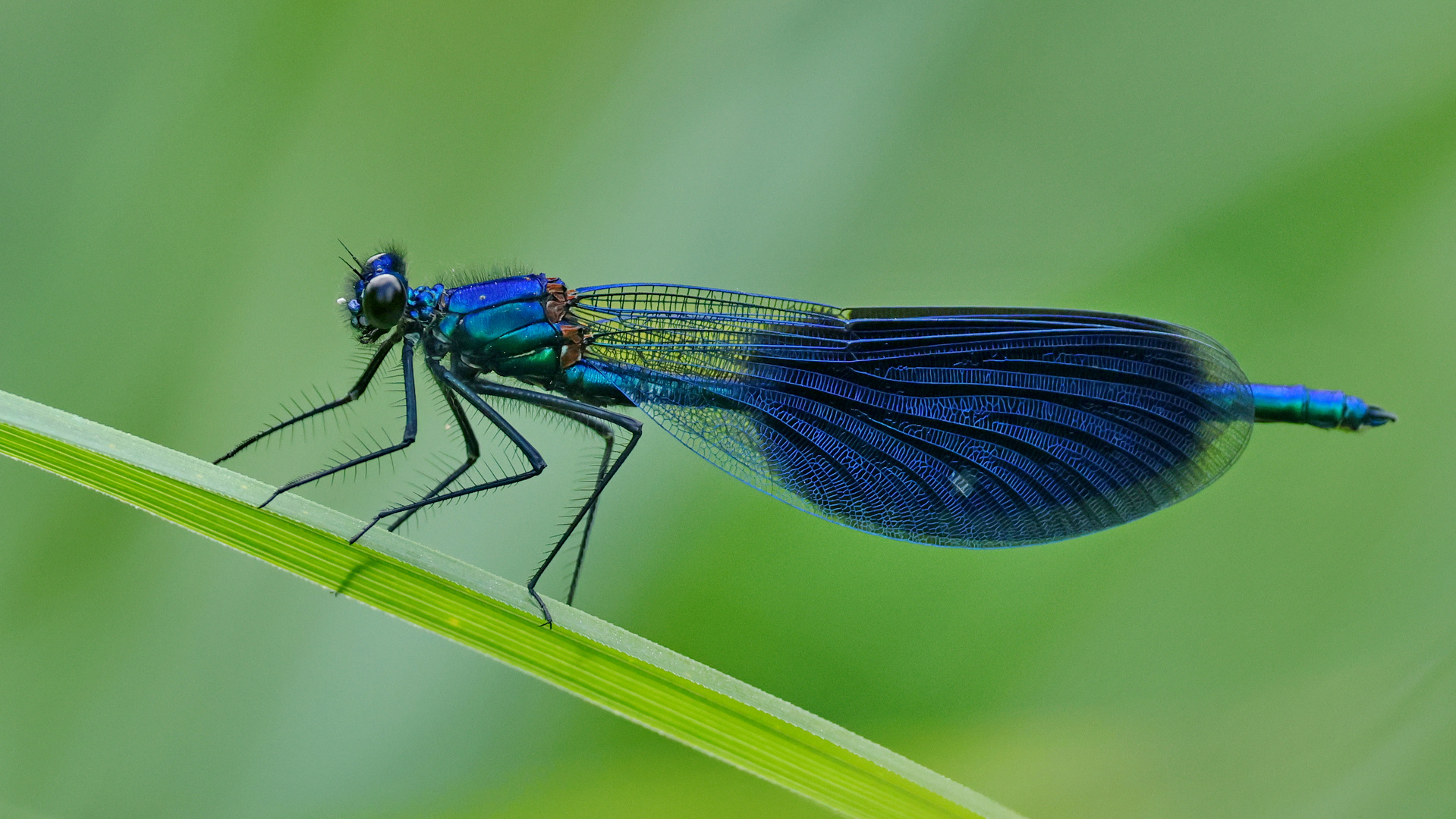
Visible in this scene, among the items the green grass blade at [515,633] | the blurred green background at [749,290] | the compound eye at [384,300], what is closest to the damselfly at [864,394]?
the compound eye at [384,300]

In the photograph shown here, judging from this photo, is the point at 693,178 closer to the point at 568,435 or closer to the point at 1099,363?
the point at 568,435

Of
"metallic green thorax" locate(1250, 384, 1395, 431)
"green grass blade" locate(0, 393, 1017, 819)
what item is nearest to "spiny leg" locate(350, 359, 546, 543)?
"green grass blade" locate(0, 393, 1017, 819)

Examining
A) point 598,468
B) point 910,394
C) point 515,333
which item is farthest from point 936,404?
point 515,333

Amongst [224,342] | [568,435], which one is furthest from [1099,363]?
[224,342]

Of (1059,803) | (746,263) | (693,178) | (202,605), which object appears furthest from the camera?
(746,263)

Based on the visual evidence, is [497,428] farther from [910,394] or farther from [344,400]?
[910,394]
